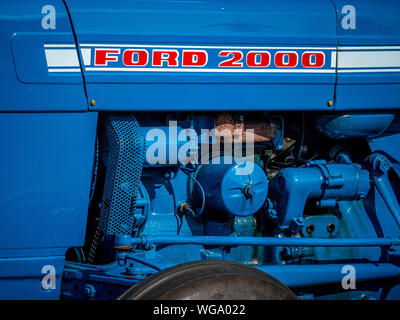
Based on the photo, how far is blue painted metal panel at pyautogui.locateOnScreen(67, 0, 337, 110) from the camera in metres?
2.35

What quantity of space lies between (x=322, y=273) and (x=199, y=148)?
2.90ft

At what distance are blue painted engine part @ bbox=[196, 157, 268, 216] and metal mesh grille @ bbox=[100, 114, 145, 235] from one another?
40cm

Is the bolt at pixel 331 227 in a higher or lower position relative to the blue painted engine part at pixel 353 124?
lower

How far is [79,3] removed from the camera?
2.35 meters

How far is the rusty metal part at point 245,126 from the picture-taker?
8.75 ft

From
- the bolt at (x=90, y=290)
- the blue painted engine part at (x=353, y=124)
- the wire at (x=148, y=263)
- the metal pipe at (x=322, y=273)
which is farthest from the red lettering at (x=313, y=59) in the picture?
the bolt at (x=90, y=290)

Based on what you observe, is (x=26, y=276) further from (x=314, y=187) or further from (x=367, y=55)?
(x=367, y=55)

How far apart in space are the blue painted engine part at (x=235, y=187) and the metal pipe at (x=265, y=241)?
0.17m

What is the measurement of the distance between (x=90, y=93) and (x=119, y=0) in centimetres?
45

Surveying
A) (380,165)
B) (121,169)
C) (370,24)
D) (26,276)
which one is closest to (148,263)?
(121,169)

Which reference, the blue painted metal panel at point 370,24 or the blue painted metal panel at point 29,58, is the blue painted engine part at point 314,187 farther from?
the blue painted metal panel at point 29,58

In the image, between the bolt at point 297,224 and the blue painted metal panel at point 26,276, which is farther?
the bolt at point 297,224

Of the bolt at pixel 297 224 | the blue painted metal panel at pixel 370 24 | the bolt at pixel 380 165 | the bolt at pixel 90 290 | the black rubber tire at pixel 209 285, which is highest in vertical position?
the blue painted metal panel at pixel 370 24

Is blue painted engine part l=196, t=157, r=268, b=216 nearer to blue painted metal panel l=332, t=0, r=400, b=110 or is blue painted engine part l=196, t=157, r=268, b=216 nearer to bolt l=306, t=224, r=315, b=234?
bolt l=306, t=224, r=315, b=234
